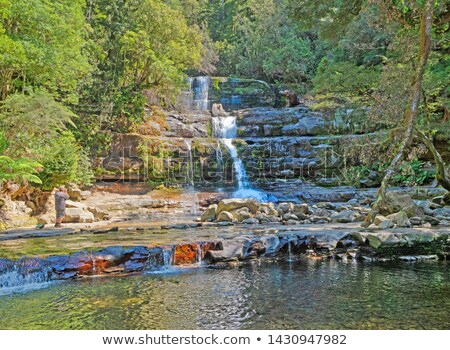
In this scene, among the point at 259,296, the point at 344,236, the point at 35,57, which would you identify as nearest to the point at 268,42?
the point at 35,57

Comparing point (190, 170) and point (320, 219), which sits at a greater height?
point (190, 170)

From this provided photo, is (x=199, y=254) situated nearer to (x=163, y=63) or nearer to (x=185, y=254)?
(x=185, y=254)

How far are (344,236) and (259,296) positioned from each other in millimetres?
3268

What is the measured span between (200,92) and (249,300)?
72.3 ft

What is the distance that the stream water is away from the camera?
3777 mm

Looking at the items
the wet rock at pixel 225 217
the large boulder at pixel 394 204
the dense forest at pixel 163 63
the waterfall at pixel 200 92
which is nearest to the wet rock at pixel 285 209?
the wet rock at pixel 225 217

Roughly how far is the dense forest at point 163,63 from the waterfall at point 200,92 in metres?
2.49

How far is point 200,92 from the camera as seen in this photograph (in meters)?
25.3

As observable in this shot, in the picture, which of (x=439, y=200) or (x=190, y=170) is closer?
(x=439, y=200)

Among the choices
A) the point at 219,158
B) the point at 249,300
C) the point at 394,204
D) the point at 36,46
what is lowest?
the point at 249,300

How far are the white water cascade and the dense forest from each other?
3241 millimetres

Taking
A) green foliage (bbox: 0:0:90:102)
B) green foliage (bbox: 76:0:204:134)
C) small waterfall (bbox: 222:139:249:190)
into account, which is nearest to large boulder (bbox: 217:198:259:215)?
small waterfall (bbox: 222:139:249:190)

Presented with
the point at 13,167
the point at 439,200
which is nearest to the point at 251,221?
the point at 439,200

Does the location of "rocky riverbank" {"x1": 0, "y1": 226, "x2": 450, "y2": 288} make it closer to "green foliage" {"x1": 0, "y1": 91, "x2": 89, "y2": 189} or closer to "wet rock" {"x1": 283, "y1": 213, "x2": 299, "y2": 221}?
"wet rock" {"x1": 283, "y1": 213, "x2": 299, "y2": 221}
